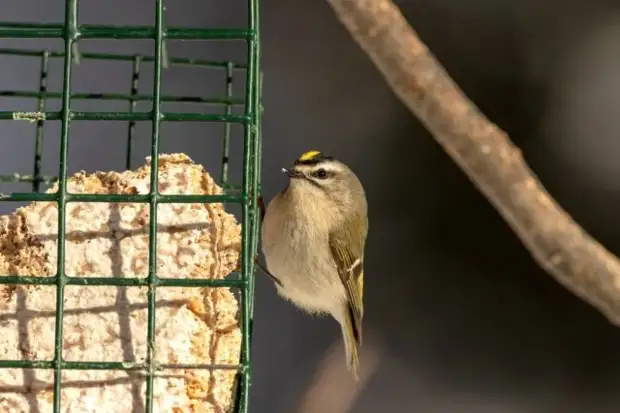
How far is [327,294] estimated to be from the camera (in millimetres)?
4031

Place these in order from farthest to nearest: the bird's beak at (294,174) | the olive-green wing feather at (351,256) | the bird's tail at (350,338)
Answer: the bird's tail at (350,338)
the olive-green wing feather at (351,256)
the bird's beak at (294,174)

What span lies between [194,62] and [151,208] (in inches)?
49.2

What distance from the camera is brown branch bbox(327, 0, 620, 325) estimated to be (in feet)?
9.26

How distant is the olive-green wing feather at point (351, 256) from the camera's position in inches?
157

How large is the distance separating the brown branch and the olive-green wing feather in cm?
112

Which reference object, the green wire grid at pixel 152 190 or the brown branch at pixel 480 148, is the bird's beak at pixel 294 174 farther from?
the brown branch at pixel 480 148

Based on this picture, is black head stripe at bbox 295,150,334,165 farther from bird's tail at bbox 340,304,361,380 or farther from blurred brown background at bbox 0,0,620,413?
blurred brown background at bbox 0,0,620,413

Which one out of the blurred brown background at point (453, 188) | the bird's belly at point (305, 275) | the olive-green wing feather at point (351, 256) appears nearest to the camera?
the bird's belly at point (305, 275)

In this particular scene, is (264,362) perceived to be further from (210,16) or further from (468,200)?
(210,16)

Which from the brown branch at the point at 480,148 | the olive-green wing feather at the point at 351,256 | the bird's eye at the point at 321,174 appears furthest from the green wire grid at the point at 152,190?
the olive-green wing feather at the point at 351,256

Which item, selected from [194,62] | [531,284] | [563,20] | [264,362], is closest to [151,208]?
[194,62]

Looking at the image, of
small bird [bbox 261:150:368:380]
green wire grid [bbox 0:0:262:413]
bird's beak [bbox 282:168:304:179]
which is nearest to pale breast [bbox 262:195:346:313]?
small bird [bbox 261:150:368:380]

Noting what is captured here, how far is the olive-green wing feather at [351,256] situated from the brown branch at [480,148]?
1125 millimetres

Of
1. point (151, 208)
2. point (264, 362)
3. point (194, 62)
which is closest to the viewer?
point (151, 208)
